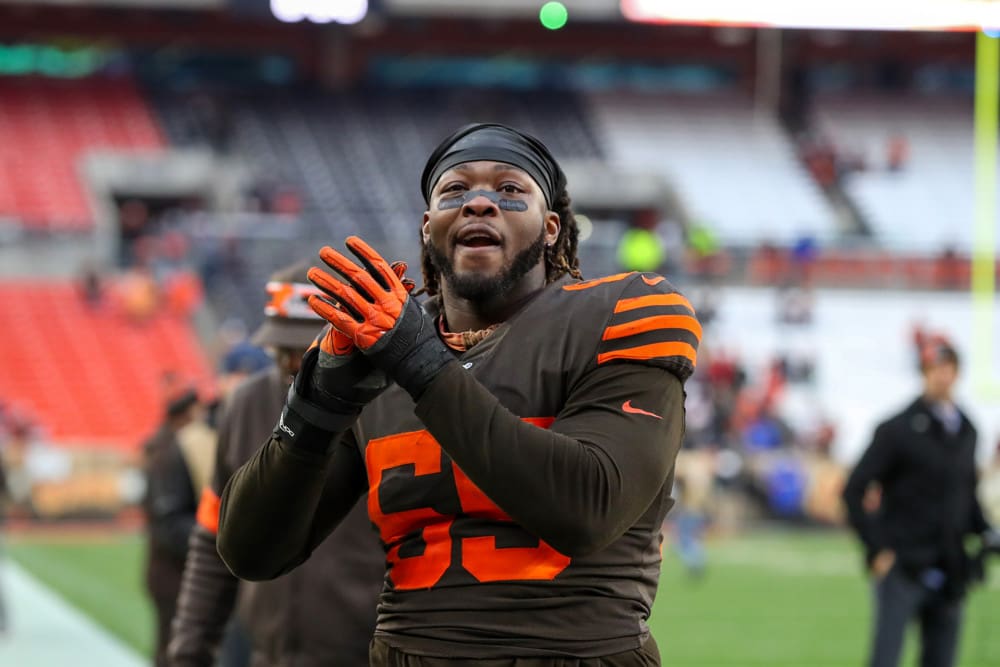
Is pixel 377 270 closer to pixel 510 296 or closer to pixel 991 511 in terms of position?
pixel 510 296

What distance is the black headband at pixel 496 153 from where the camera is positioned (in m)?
2.41

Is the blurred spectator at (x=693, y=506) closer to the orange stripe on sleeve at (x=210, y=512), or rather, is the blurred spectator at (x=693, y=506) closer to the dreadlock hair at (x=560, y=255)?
the orange stripe on sleeve at (x=210, y=512)

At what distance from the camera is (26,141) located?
93.8 ft

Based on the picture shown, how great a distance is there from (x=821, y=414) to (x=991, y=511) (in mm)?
3717

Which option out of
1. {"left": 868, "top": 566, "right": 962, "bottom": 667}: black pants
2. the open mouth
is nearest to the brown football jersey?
the open mouth

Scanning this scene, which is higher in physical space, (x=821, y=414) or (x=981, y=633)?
(x=821, y=414)

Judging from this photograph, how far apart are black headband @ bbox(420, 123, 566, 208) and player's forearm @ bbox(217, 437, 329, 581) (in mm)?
467

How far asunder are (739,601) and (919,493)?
6.20m

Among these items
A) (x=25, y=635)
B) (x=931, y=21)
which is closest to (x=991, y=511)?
(x=931, y=21)

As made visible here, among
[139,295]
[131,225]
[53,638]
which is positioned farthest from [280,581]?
[131,225]

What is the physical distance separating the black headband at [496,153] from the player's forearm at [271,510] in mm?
467

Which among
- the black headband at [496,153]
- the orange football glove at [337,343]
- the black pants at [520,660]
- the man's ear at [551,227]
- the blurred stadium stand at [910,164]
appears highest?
the blurred stadium stand at [910,164]

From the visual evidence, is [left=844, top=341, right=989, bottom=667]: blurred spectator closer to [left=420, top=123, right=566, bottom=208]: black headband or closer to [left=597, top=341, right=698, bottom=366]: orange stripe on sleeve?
[left=420, top=123, right=566, bottom=208]: black headband

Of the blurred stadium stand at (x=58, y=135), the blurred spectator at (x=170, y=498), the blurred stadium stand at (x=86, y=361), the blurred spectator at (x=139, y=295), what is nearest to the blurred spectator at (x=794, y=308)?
the blurred stadium stand at (x=86, y=361)
